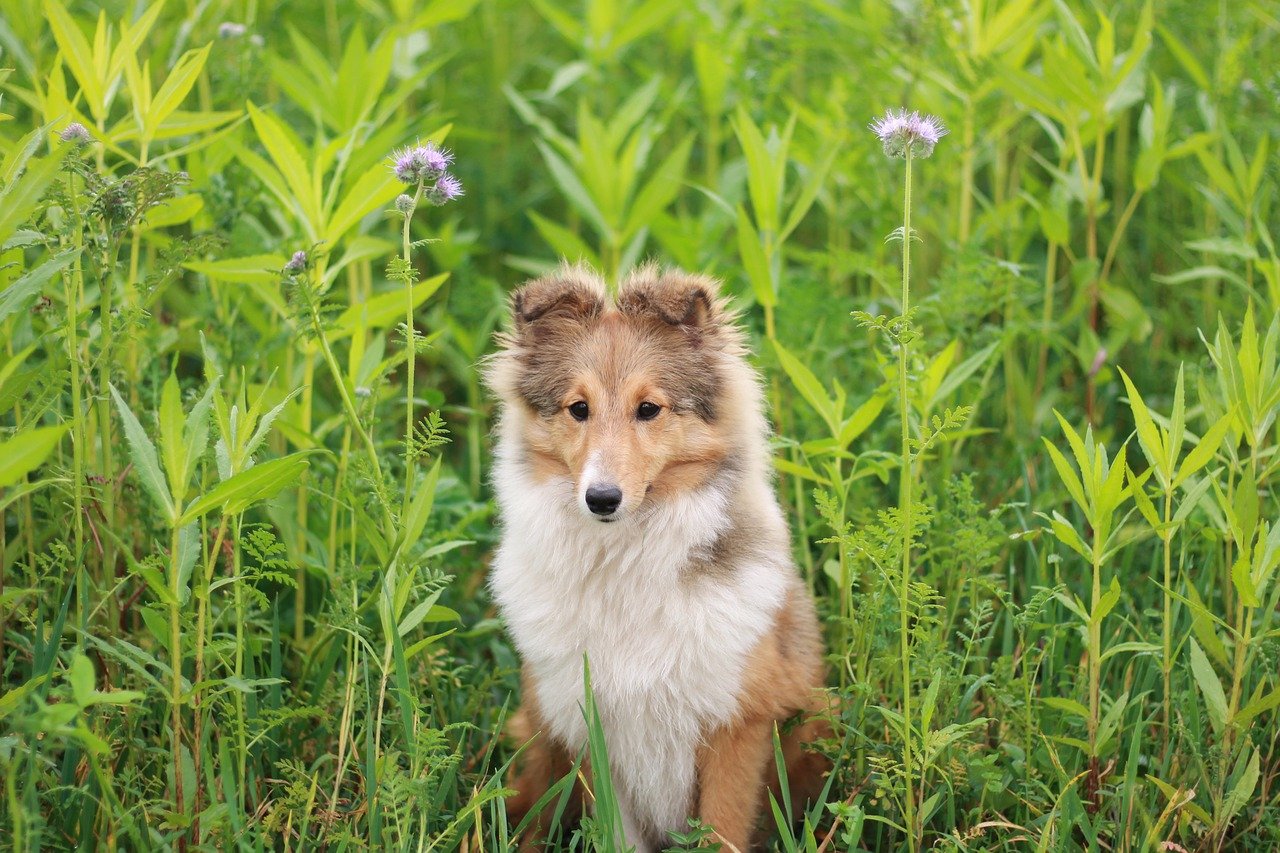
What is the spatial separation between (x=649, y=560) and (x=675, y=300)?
0.75m

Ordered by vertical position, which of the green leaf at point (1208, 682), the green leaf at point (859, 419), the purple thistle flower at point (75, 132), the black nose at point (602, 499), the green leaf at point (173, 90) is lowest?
the green leaf at point (1208, 682)

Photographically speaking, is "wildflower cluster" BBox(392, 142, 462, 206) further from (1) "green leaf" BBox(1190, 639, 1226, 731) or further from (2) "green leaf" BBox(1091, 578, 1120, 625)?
(1) "green leaf" BBox(1190, 639, 1226, 731)

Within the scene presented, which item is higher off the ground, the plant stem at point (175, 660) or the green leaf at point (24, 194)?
the green leaf at point (24, 194)

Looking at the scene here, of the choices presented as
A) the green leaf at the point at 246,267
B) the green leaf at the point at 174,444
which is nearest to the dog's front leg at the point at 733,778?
the green leaf at the point at 174,444

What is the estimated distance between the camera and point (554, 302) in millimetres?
3510

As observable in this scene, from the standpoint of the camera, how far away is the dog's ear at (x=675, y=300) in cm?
343

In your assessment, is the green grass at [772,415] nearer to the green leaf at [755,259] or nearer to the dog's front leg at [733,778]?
the green leaf at [755,259]

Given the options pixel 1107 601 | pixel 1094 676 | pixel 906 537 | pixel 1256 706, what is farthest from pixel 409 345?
pixel 1256 706

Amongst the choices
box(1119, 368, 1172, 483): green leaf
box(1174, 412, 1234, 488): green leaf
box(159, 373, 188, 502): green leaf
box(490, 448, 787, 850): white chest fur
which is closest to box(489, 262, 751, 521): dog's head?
box(490, 448, 787, 850): white chest fur

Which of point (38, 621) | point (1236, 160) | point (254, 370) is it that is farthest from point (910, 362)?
point (38, 621)

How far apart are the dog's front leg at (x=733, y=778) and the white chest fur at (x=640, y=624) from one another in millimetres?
62

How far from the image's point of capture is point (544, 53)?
7309mm

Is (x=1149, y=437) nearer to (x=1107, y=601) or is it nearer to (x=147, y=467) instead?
(x=1107, y=601)

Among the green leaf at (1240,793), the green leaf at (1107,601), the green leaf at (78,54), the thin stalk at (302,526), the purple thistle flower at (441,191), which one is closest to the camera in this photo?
the purple thistle flower at (441,191)
